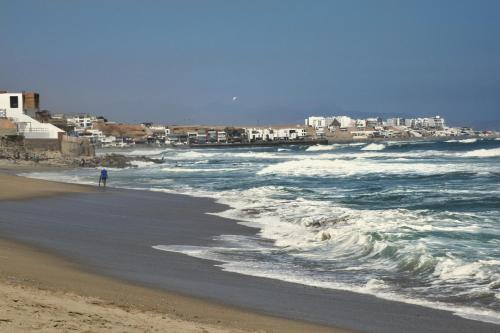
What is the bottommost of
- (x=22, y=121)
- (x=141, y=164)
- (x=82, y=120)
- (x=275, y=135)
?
(x=141, y=164)

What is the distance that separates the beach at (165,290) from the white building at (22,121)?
150 feet

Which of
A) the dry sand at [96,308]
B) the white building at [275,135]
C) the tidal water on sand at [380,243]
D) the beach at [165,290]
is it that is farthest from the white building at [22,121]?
the white building at [275,135]

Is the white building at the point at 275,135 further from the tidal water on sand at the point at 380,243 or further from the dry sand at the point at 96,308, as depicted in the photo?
the dry sand at the point at 96,308

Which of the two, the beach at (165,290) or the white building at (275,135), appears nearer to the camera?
the beach at (165,290)

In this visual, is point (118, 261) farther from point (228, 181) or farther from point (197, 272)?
point (228, 181)

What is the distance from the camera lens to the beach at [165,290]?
263 inches

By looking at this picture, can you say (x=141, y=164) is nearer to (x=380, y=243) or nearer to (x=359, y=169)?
(x=359, y=169)

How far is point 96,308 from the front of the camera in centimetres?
630

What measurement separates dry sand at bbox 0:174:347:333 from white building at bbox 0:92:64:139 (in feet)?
169

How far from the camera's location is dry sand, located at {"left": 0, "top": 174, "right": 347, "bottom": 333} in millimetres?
5547

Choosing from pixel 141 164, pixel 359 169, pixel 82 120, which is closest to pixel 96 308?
pixel 359 169

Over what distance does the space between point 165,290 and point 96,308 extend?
207 centimetres

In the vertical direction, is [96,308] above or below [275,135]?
below

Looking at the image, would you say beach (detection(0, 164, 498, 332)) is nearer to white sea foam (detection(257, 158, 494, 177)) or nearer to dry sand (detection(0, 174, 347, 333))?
dry sand (detection(0, 174, 347, 333))
